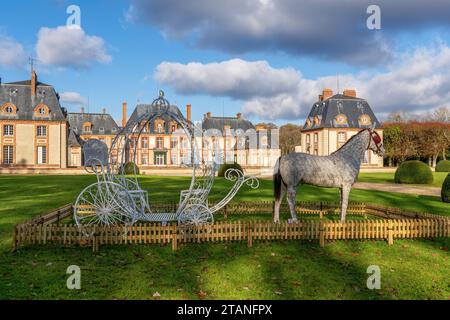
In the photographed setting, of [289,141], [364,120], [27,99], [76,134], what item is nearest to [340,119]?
[364,120]

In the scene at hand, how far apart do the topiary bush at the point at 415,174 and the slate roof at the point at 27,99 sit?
125 ft

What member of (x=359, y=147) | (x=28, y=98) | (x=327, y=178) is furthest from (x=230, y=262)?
(x=28, y=98)

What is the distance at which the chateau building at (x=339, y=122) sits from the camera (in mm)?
51781

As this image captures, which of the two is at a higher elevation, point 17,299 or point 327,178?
point 327,178

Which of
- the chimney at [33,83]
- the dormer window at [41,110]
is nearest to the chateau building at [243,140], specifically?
the dormer window at [41,110]

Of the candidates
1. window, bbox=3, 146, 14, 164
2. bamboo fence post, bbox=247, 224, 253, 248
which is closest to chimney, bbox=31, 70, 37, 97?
window, bbox=3, 146, 14, 164

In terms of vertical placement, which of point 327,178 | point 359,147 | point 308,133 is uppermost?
point 308,133

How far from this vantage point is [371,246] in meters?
9.02

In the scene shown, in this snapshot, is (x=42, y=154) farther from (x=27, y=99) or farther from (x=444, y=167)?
(x=444, y=167)

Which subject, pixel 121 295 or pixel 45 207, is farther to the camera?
pixel 45 207

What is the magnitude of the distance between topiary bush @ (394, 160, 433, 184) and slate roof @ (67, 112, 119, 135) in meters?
43.3

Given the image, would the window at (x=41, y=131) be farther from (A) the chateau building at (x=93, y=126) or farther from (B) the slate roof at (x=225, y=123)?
(B) the slate roof at (x=225, y=123)
